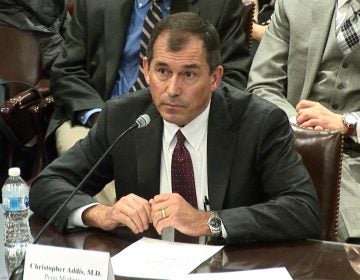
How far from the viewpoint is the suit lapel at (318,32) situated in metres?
2.89

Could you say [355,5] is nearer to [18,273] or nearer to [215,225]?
[215,225]

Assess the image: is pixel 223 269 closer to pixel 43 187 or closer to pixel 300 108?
pixel 43 187

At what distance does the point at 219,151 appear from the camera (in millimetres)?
2111

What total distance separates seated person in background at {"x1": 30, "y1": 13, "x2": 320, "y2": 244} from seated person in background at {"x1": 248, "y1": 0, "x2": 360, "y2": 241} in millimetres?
613

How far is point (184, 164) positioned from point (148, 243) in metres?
0.37

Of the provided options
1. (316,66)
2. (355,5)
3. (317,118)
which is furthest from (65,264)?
(355,5)

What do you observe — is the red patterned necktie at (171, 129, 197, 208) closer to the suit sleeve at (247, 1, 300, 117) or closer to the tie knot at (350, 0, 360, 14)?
the suit sleeve at (247, 1, 300, 117)

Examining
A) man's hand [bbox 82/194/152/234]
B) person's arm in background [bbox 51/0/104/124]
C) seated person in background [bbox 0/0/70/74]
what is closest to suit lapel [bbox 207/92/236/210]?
man's hand [bbox 82/194/152/234]

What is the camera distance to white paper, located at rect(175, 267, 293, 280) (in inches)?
63.1

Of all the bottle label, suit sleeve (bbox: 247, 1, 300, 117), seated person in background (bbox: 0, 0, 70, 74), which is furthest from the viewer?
seated person in background (bbox: 0, 0, 70, 74)

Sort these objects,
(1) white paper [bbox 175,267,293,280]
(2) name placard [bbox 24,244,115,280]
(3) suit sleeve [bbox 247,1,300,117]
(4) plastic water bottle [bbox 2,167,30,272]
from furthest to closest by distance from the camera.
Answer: (3) suit sleeve [bbox 247,1,300,117], (4) plastic water bottle [bbox 2,167,30,272], (1) white paper [bbox 175,267,293,280], (2) name placard [bbox 24,244,115,280]

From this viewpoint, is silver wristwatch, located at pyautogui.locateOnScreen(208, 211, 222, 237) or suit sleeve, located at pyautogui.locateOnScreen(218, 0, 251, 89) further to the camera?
suit sleeve, located at pyautogui.locateOnScreen(218, 0, 251, 89)

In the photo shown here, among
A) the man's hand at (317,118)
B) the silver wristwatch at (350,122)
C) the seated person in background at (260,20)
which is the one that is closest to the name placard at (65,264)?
the man's hand at (317,118)

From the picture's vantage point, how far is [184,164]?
213 centimetres
